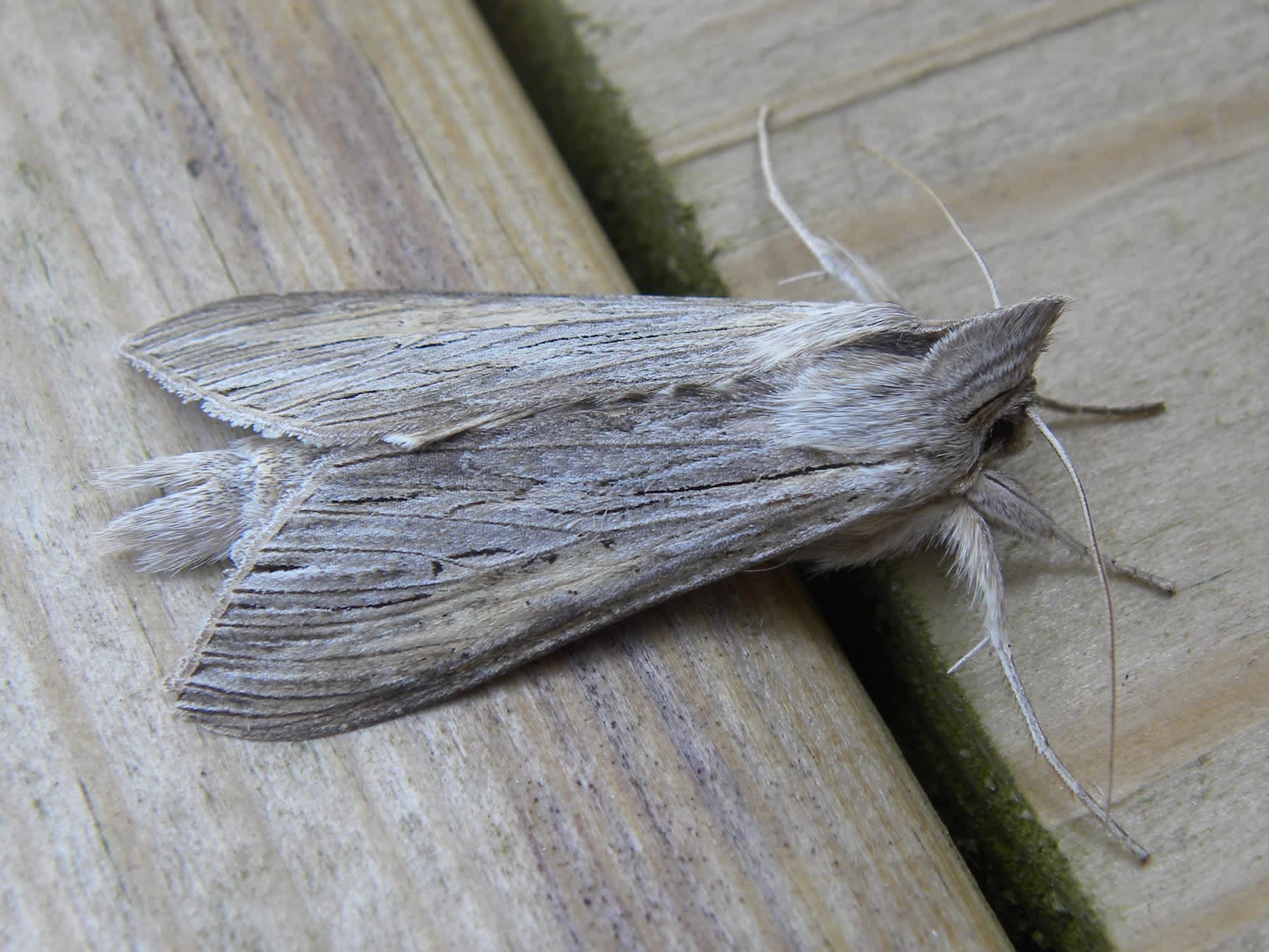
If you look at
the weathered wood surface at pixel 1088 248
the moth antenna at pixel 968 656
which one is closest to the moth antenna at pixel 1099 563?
the weathered wood surface at pixel 1088 248

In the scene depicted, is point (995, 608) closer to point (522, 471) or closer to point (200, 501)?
point (522, 471)

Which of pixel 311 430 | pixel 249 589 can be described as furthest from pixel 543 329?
pixel 249 589

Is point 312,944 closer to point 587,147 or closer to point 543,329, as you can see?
point 543,329

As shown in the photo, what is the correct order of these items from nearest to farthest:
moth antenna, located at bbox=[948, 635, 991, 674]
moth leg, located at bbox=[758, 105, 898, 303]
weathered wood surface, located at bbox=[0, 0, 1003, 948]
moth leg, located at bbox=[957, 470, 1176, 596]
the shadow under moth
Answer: weathered wood surface, located at bbox=[0, 0, 1003, 948]
the shadow under moth
moth antenna, located at bbox=[948, 635, 991, 674]
moth leg, located at bbox=[957, 470, 1176, 596]
moth leg, located at bbox=[758, 105, 898, 303]

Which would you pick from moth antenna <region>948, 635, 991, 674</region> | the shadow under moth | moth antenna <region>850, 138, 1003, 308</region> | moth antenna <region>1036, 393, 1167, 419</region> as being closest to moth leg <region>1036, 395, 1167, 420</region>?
moth antenna <region>1036, 393, 1167, 419</region>

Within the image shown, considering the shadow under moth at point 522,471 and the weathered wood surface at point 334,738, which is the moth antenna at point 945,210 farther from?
the weathered wood surface at point 334,738

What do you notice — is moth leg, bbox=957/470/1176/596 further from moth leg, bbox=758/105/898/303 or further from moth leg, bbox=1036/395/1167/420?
moth leg, bbox=758/105/898/303
